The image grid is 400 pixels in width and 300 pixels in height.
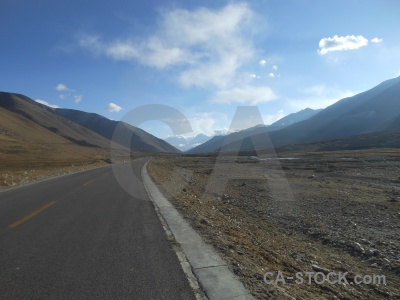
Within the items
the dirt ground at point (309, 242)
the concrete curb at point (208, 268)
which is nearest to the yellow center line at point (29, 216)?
the concrete curb at point (208, 268)

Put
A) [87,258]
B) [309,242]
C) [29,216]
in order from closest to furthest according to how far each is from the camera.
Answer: [87,258], [309,242], [29,216]

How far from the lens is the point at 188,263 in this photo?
6.02 meters

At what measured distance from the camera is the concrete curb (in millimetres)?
4734

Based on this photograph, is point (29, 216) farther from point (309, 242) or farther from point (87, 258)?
point (309, 242)

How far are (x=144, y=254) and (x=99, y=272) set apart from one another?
1.17 m

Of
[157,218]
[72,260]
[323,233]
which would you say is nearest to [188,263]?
[72,260]

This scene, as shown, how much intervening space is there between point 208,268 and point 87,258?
2363 millimetres

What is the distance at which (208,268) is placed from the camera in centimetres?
576

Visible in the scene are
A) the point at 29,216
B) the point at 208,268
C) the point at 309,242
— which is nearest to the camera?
the point at 208,268

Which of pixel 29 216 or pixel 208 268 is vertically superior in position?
pixel 29 216

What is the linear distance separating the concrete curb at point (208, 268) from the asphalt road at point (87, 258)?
1.08 feet

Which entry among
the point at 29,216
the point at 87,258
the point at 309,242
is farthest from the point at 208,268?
the point at 29,216

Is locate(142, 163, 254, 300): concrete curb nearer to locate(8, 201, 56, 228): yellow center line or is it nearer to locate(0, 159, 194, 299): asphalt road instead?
locate(0, 159, 194, 299): asphalt road

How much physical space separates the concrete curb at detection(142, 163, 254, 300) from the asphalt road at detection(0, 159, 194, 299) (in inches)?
13.0
